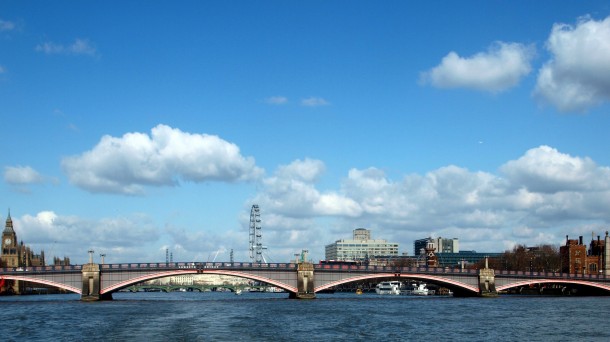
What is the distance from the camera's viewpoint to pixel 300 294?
133375mm

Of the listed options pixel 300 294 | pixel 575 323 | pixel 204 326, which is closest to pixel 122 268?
pixel 300 294

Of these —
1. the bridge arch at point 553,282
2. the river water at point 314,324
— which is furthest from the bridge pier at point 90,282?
the bridge arch at point 553,282

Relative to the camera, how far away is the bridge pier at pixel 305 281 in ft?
434

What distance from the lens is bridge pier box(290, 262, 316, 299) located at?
132m

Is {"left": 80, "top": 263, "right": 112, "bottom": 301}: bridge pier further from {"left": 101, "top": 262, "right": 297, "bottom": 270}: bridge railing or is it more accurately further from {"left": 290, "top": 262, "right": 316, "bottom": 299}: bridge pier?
{"left": 290, "top": 262, "right": 316, "bottom": 299}: bridge pier

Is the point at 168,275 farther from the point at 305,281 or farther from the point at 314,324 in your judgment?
the point at 314,324

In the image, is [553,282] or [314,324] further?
[553,282]

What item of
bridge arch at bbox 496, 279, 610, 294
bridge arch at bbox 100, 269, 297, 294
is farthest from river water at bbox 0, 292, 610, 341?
bridge arch at bbox 496, 279, 610, 294

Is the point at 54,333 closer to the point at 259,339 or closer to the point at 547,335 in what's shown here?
the point at 259,339

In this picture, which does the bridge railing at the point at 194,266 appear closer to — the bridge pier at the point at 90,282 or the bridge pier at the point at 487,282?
the bridge pier at the point at 90,282

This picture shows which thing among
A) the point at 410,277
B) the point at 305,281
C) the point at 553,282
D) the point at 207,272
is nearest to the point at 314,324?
the point at 305,281

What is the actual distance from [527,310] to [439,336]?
122 ft

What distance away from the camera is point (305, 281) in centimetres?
13238

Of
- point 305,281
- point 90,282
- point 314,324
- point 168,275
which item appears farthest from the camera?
point 305,281
